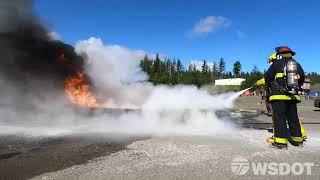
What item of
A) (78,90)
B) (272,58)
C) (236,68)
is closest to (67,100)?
(78,90)

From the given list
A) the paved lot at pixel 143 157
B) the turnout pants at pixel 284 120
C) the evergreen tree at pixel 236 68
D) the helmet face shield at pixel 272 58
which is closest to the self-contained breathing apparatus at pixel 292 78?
the turnout pants at pixel 284 120

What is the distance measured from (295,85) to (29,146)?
6716mm

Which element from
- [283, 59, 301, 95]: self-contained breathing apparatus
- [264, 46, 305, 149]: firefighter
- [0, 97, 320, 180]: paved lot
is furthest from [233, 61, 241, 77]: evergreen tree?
[283, 59, 301, 95]: self-contained breathing apparatus

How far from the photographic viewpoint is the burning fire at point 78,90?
2000cm

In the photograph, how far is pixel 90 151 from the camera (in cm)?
847

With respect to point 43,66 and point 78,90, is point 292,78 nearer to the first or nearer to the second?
point 78,90

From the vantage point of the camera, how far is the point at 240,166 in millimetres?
6637

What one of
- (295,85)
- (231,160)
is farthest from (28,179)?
(295,85)

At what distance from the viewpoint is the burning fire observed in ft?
65.6

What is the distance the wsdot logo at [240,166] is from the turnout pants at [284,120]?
6.24 ft

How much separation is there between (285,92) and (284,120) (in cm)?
68

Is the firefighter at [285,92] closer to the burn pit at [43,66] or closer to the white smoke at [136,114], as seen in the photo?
the white smoke at [136,114]

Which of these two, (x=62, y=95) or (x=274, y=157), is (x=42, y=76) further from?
(x=274, y=157)

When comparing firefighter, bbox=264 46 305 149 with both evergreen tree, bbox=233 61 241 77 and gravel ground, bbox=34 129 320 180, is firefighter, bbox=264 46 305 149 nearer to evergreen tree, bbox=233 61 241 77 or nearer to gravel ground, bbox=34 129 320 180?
gravel ground, bbox=34 129 320 180
